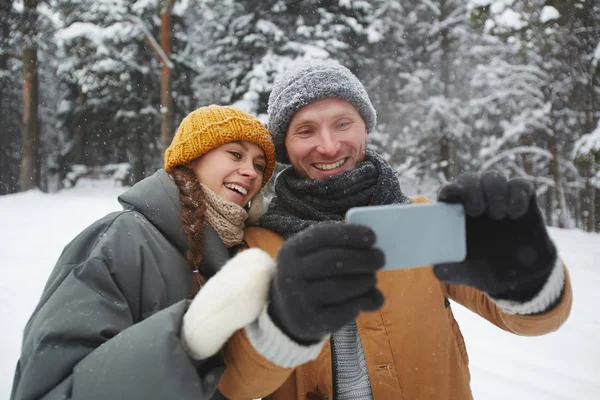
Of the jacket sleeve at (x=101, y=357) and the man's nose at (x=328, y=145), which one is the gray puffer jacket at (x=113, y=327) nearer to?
the jacket sleeve at (x=101, y=357)

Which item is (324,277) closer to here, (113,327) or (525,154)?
(113,327)

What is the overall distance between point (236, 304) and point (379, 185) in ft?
4.00

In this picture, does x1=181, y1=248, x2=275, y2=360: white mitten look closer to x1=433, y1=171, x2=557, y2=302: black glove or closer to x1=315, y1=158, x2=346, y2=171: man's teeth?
x1=433, y1=171, x2=557, y2=302: black glove

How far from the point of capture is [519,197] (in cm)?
116

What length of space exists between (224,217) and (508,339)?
13.5 feet

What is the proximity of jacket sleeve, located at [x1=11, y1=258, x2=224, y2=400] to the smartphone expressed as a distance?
678 mm

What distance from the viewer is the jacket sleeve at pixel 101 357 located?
1132mm

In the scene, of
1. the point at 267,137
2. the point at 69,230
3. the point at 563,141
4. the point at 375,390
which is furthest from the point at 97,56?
the point at 563,141

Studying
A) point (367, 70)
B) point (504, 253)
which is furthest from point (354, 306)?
point (367, 70)

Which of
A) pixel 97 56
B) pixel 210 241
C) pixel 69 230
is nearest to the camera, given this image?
pixel 210 241

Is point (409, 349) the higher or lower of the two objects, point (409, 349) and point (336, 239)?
the lower

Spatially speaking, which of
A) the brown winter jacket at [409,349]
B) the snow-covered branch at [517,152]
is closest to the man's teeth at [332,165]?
the brown winter jacket at [409,349]

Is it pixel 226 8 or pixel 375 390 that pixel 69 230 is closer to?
pixel 226 8

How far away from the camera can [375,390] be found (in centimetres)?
170
